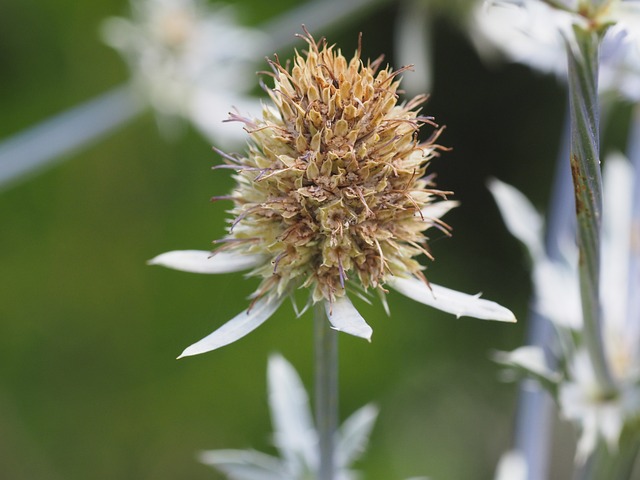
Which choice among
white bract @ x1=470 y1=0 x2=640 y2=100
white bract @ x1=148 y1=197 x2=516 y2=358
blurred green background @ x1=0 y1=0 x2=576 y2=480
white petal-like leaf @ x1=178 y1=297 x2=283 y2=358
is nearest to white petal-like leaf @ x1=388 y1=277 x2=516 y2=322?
white bract @ x1=148 y1=197 x2=516 y2=358

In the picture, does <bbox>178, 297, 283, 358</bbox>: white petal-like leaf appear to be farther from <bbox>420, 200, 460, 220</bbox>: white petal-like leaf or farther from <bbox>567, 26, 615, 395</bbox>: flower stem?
<bbox>567, 26, 615, 395</bbox>: flower stem

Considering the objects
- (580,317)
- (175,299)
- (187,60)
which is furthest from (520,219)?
(175,299)

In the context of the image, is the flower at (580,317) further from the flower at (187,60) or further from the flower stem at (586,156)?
the flower at (187,60)

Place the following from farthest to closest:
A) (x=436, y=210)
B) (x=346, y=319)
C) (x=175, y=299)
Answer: (x=175, y=299) < (x=436, y=210) < (x=346, y=319)

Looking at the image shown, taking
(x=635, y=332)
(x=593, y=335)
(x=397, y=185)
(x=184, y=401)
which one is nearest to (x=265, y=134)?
(x=397, y=185)

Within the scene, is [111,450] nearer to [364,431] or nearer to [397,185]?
[364,431]

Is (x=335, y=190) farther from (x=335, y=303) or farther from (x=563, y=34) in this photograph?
(x=563, y=34)
